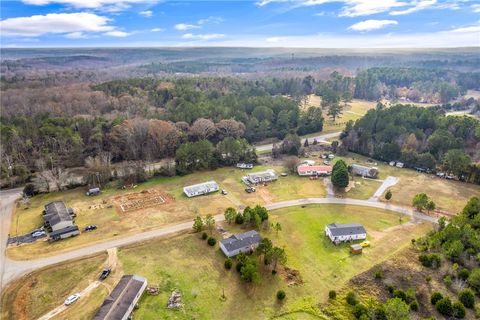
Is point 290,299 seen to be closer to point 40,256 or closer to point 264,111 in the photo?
point 40,256

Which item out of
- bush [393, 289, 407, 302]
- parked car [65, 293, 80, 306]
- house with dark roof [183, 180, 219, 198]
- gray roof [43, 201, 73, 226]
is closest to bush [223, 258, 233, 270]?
parked car [65, 293, 80, 306]

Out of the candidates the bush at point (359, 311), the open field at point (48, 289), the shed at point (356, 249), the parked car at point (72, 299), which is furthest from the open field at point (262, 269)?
the bush at point (359, 311)

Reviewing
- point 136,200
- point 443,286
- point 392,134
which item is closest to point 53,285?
point 136,200

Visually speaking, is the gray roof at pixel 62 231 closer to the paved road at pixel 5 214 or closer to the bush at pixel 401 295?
the paved road at pixel 5 214

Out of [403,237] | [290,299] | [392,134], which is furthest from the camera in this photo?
[392,134]

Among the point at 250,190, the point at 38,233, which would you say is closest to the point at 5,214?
the point at 38,233

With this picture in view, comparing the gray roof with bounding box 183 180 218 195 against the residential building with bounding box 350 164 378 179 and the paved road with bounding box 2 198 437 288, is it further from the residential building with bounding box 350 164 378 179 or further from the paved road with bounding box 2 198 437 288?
the residential building with bounding box 350 164 378 179

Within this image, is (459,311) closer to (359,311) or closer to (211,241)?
(359,311)
